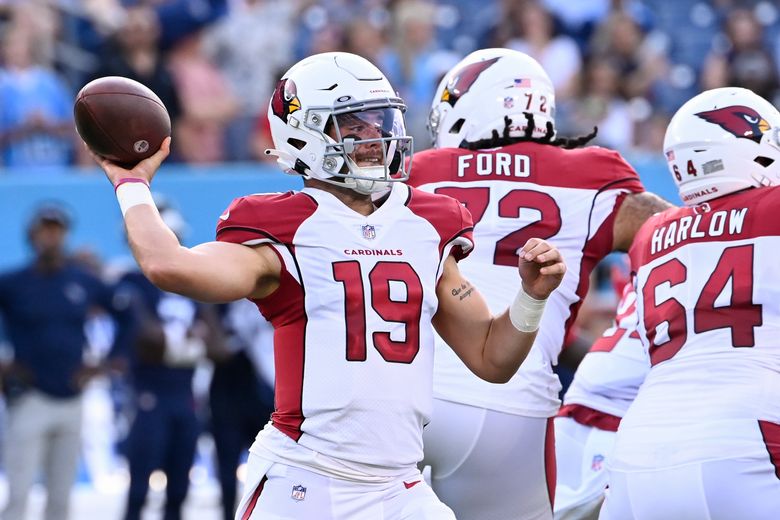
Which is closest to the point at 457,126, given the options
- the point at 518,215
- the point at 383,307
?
the point at 518,215

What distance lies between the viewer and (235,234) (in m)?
3.75

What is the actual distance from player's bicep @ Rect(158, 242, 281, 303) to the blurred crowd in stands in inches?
257

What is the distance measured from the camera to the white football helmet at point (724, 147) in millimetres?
4348

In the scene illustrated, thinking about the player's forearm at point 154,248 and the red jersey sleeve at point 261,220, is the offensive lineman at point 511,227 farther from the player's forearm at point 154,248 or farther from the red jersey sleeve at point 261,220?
the player's forearm at point 154,248

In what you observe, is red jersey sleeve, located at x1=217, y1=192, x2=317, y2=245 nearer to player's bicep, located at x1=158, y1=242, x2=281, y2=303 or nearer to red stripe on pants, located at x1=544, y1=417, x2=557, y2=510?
player's bicep, located at x1=158, y1=242, x2=281, y2=303

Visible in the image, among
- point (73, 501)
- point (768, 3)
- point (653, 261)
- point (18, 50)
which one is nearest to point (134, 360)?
point (73, 501)

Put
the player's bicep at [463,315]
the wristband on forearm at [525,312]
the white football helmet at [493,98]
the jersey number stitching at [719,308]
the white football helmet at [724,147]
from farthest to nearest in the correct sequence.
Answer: the white football helmet at [493,98], the white football helmet at [724,147], the jersey number stitching at [719,308], the player's bicep at [463,315], the wristband on forearm at [525,312]

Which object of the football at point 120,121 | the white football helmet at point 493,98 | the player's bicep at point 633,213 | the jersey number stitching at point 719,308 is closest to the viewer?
the football at point 120,121

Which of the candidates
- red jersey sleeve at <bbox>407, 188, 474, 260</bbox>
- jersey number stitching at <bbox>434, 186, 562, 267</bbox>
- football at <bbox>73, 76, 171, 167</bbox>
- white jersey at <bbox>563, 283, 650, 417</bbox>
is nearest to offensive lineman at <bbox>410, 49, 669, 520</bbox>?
jersey number stitching at <bbox>434, 186, 562, 267</bbox>

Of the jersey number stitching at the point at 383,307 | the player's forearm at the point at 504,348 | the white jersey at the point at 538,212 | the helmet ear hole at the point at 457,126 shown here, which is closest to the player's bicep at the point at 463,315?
the player's forearm at the point at 504,348

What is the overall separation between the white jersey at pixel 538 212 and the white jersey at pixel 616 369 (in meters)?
0.33

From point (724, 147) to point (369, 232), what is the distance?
124cm

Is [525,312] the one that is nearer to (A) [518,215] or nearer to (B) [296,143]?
(B) [296,143]

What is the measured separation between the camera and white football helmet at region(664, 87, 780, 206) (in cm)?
435
